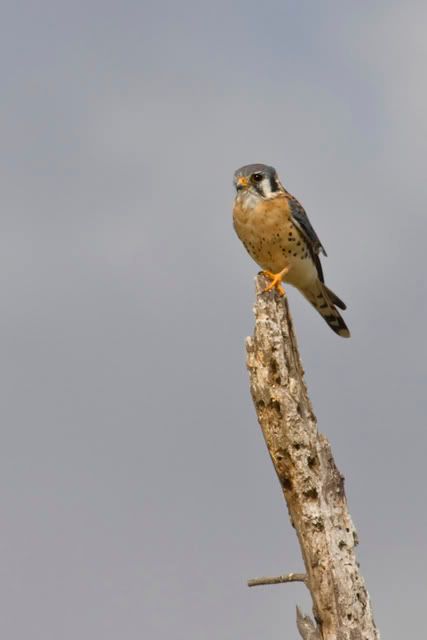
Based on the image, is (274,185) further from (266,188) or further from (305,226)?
(305,226)

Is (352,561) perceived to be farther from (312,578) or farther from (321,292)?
(321,292)

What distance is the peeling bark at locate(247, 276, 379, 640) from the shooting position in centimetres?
757

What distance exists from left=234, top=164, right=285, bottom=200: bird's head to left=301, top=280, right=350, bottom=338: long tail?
1.34m

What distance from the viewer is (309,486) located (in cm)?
774

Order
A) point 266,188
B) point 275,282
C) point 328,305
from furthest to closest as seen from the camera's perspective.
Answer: point 328,305, point 266,188, point 275,282

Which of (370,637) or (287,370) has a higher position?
(287,370)

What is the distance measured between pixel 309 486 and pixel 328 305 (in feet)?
12.4

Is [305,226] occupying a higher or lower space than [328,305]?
higher

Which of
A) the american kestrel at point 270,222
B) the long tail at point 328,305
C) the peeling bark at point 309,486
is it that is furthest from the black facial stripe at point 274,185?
the peeling bark at point 309,486

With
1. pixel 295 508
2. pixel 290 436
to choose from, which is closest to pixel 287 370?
pixel 290 436

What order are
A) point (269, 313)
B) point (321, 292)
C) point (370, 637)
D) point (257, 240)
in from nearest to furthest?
point (370, 637), point (269, 313), point (257, 240), point (321, 292)

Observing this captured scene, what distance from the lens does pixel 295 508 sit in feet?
25.7

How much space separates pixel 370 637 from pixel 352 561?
531 mm

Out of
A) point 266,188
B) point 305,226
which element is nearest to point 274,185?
point 266,188
